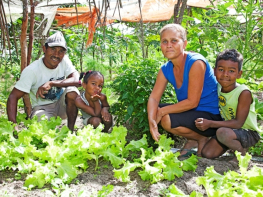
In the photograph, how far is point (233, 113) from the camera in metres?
2.90

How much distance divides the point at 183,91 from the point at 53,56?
1661 millimetres

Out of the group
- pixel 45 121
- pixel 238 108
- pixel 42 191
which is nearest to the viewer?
pixel 42 191

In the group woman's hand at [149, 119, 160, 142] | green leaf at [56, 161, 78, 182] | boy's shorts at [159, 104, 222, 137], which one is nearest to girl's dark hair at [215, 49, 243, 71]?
boy's shorts at [159, 104, 222, 137]

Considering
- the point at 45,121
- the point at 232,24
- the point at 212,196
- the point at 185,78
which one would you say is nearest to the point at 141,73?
the point at 185,78

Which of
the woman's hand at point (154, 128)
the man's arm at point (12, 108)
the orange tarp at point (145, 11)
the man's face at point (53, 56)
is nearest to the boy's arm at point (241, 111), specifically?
the woman's hand at point (154, 128)

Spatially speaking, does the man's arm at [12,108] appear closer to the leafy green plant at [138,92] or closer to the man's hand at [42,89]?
the man's hand at [42,89]

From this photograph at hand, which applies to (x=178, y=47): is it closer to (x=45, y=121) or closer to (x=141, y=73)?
(x=141, y=73)

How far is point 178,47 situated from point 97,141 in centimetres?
116

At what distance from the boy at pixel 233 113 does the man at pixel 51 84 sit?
65.4 inches

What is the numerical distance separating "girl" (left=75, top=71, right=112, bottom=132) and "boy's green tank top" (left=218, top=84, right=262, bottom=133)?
1.28 meters

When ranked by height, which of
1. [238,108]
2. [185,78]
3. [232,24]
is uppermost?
[232,24]

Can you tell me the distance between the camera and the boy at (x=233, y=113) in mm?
2766

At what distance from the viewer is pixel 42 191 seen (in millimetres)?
2311

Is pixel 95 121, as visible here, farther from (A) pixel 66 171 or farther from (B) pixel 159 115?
(A) pixel 66 171
